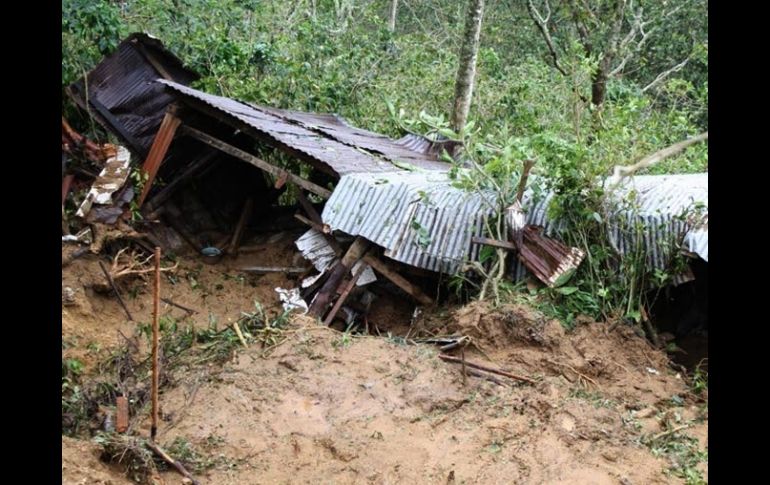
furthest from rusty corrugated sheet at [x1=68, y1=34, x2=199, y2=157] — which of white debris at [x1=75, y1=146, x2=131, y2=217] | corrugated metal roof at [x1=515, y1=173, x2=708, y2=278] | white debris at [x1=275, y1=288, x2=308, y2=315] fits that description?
corrugated metal roof at [x1=515, y1=173, x2=708, y2=278]

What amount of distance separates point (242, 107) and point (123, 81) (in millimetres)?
2442

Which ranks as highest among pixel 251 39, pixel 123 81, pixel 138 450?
pixel 251 39

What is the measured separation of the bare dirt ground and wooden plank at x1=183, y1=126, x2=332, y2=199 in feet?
7.16

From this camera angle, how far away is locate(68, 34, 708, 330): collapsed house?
26.1ft

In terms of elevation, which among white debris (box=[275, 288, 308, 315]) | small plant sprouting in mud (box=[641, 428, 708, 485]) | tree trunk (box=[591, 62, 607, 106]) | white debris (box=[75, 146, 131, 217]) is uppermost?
tree trunk (box=[591, 62, 607, 106])

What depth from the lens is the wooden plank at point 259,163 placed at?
9.07m

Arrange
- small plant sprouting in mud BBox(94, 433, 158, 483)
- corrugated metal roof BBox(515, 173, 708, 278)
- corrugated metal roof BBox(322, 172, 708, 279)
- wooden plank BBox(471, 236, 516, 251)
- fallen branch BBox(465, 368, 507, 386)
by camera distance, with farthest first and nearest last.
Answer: wooden plank BBox(471, 236, 516, 251), corrugated metal roof BBox(322, 172, 708, 279), corrugated metal roof BBox(515, 173, 708, 278), fallen branch BBox(465, 368, 507, 386), small plant sprouting in mud BBox(94, 433, 158, 483)

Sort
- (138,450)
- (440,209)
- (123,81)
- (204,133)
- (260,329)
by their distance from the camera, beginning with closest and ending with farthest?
(138,450), (260,329), (440,209), (204,133), (123,81)

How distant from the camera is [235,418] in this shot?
607 cm

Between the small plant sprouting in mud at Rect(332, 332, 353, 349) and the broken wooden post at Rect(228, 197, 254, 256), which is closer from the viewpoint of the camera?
the small plant sprouting in mud at Rect(332, 332, 353, 349)

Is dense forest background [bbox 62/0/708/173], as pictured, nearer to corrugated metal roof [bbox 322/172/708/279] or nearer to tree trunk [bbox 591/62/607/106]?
tree trunk [bbox 591/62/607/106]

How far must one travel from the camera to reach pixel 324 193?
9000mm
